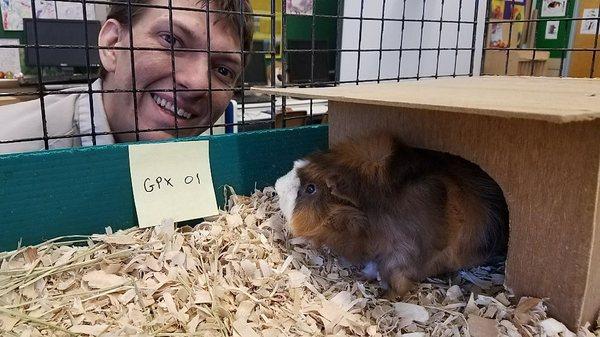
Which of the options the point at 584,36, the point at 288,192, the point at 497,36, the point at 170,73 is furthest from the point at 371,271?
the point at 584,36

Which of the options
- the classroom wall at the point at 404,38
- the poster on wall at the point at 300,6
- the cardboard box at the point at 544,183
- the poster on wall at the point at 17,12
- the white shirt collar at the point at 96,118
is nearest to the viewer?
the cardboard box at the point at 544,183

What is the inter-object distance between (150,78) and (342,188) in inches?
25.9

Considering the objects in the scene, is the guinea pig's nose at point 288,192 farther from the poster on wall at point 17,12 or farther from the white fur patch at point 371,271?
the poster on wall at point 17,12

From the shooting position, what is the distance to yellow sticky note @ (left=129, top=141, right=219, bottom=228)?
3.34ft

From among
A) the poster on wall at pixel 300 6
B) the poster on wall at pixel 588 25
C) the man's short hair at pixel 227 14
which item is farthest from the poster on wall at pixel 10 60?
the poster on wall at pixel 588 25

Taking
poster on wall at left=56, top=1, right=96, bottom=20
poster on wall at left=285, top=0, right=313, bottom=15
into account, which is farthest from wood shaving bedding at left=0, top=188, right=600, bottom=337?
poster on wall at left=56, top=1, right=96, bottom=20

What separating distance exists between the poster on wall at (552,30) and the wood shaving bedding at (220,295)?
386cm

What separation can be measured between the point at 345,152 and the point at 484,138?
305mm

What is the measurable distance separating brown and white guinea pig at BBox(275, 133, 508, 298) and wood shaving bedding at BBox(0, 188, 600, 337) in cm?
5

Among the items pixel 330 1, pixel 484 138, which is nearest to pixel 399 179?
pixel 484 138

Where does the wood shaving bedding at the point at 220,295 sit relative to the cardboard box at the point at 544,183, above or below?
below

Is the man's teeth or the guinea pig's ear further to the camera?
the man's teeth

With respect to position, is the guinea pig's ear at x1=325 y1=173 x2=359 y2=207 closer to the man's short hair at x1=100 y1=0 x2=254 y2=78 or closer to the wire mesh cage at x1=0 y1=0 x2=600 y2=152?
the wire mesh cage at x1=0 y1=0 x2=600 y2=152

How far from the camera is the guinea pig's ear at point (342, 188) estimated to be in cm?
101
